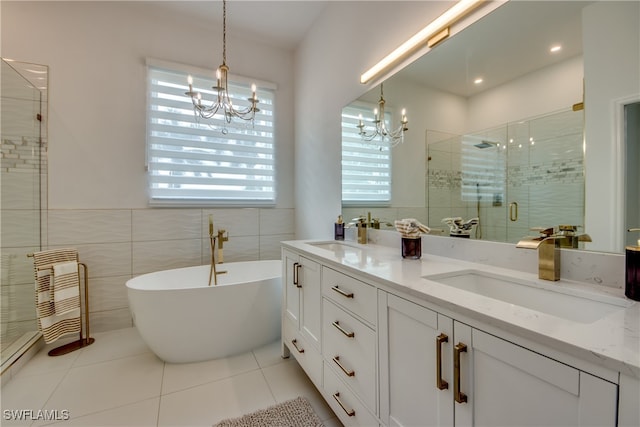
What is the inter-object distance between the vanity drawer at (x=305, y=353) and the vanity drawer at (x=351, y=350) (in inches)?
5.5

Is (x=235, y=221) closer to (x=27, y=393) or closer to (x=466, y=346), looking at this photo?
(x=27, y=393)

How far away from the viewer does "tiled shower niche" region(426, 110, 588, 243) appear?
934 millimetres

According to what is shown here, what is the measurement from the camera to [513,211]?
3.60 ft

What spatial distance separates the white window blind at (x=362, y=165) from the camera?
6.10 ft

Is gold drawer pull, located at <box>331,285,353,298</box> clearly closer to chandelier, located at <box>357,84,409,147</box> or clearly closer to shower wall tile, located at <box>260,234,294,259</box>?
chandelier, located at <box>357,84,409,147</box>

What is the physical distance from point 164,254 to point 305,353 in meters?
1.75

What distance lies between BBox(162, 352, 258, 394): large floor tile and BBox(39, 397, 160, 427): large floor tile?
0.49 ft

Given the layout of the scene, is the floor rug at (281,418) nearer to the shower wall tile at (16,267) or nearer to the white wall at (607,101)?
the white wall at (607,101)

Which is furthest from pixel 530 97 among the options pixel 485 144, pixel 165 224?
pixel 165 224

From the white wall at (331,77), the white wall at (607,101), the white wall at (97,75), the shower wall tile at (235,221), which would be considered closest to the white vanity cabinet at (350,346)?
the white wall at (607,101)

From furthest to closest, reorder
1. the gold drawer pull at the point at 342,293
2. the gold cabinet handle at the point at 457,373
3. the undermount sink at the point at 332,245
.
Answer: the undermount sink at the point at 332,245, the gold drawer pull at the point at 342,293, the gold cabinet handle at the point at 457,373

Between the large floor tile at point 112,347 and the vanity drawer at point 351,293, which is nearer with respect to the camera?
the vanity drawer at point 351,293

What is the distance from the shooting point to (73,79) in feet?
7.54

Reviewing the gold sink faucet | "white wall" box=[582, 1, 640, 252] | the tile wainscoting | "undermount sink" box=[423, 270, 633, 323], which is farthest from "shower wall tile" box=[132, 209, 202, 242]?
"white wall" box=[582, 1, 640, 252]
